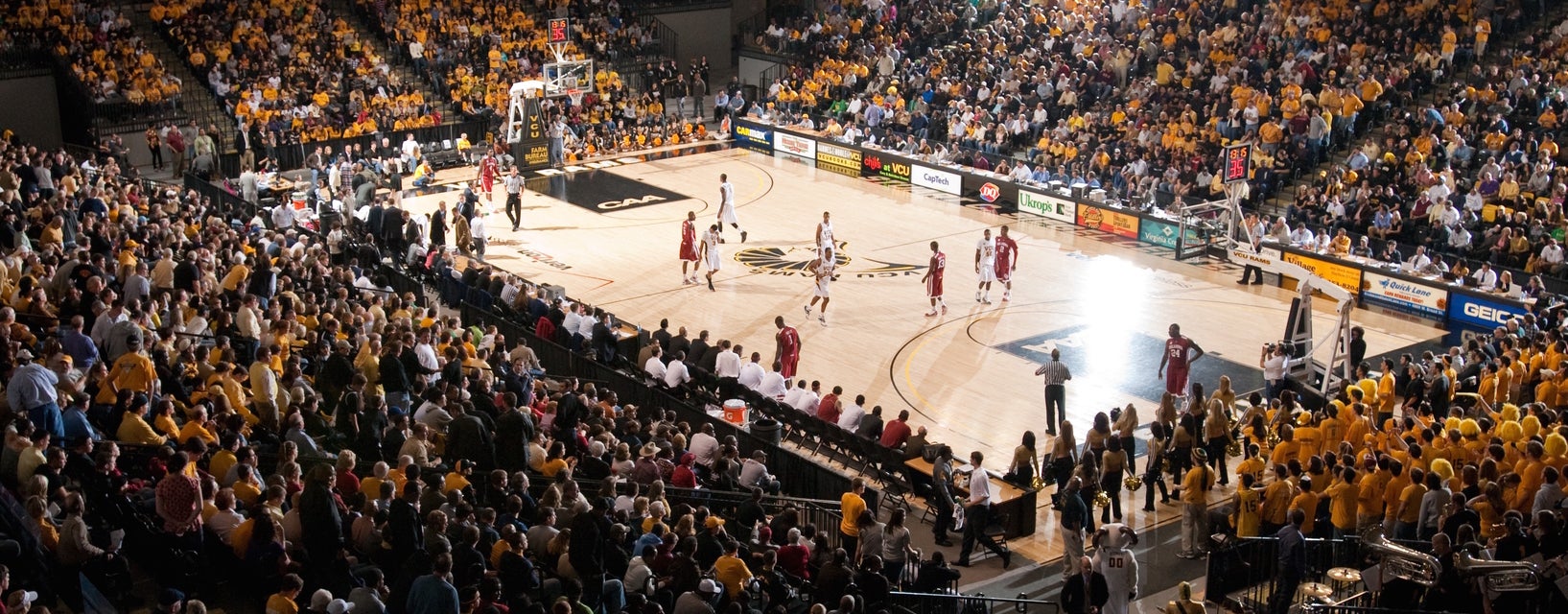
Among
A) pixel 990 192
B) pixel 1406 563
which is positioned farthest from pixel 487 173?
pixel 1406 563

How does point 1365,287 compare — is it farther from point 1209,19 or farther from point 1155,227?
point 1209,19

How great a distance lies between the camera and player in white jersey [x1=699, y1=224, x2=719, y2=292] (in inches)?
1069

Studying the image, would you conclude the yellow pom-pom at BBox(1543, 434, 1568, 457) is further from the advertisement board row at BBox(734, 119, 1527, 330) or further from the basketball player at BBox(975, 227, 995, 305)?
the basketball player at BBox(975, 227, 995, 305)

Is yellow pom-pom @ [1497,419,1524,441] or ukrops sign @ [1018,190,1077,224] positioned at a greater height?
yellow pom-pom @ [1497,419,1524,441]

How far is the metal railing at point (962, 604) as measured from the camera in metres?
13.3

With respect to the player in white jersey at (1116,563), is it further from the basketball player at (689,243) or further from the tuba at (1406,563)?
the basketball player at (689,243)

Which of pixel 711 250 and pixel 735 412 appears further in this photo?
pixel 711 250

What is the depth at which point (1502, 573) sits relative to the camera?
40.7 feet

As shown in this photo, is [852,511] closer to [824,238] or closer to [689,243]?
[824,238]

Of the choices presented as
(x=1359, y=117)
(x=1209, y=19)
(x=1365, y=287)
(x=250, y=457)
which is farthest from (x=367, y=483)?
(x=1209, y=19)

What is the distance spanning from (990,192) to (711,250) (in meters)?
9.59

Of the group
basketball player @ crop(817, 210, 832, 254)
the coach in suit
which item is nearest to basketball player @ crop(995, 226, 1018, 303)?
basketball player @ crop(817, 210, 832, 254)

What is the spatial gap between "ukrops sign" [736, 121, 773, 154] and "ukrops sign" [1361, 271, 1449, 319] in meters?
17.9

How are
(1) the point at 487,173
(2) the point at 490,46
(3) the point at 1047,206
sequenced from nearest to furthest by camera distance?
(3) the point at 1047,206, (1) the point at 487,173, (2) the point at 490,46
